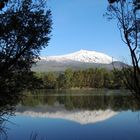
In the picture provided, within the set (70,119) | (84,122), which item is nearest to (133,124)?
(84,122)

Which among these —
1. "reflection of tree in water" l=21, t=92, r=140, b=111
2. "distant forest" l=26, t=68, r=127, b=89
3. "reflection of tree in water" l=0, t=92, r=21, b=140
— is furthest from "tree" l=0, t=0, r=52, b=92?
"distant forest" l=26, t=68, r=127, b=89

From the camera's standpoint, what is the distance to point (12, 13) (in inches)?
453

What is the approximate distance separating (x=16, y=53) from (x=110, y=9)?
3.28 meters

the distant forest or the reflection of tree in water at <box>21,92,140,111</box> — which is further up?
the distant forest

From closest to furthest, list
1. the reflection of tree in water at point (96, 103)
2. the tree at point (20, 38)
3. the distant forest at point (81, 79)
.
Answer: the tree at point (20, 38) → the reflection of tree in water at point (96, 103) → the distant forest at point (81, 79)

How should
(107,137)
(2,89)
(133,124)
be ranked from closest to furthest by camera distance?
(2,89) < (107,137) < (133,124)

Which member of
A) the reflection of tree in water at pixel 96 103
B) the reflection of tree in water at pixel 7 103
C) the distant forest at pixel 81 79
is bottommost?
the reflection of tree in water at pixel 96 103

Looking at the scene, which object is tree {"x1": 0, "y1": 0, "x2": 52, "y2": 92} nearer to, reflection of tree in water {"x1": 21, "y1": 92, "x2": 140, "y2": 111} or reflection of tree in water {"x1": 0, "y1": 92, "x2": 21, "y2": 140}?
reflection of tree in water {"x1": 0, "y1": 92, "x2": 21, "y2": 140}

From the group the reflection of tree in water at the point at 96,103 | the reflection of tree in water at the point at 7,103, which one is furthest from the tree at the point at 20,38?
the reflection of tree in water at the point at 96,103

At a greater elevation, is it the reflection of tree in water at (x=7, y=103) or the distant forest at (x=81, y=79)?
the distant forest at (x=81, y=79)

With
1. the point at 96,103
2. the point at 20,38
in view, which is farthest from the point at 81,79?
the point at 20,38

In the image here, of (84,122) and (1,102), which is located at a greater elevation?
(1,102)

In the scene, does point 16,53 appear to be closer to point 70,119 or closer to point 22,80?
point 22,80

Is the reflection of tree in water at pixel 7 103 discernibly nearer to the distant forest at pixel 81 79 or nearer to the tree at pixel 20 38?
the tree at pixel 20 38
